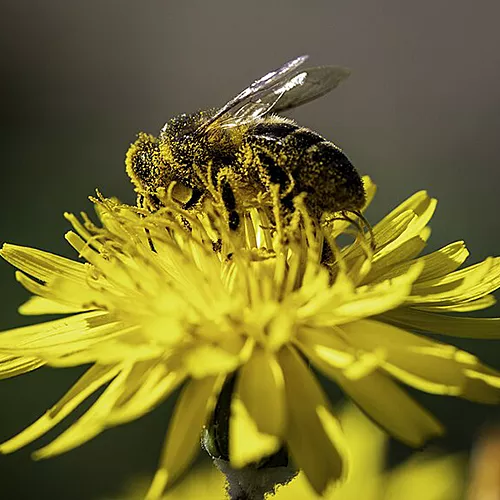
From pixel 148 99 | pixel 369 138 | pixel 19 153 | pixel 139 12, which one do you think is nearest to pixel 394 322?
pixel 19 153

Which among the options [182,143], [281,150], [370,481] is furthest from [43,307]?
[370,481]

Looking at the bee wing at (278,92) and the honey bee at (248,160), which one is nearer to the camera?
the honey bee at (248,160)

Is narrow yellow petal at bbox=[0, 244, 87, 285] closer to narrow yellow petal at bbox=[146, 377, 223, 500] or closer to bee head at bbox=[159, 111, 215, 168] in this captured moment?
bee head at bbox=[159, 111, 215, 168]

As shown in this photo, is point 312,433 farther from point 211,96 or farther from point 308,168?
point 211,96

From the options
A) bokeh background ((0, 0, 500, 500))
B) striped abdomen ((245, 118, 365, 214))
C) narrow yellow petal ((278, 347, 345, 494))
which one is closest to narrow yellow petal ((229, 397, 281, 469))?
narrow yellow petal ((278, 347, 345, 494))

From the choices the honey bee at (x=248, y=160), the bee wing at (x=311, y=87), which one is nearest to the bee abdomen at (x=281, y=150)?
the honey bee at (x=248, y=160)

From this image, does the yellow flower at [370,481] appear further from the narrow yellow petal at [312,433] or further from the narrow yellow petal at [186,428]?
the narrow yellow petal at [186,428]

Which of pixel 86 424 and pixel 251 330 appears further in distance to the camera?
pixel 251 330
